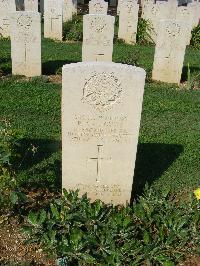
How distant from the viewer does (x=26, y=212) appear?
461 centimetres

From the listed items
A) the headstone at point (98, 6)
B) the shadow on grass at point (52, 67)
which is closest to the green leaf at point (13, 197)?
the shadow on grass at point (52, 67)

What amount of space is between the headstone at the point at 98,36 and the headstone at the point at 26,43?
1129 mm

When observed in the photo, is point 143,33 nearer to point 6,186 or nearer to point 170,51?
point 170,51

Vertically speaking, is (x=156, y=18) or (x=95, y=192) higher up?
(x=156, y=18)

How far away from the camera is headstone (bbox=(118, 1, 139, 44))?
14.0m

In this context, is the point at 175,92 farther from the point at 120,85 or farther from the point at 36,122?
the point at 120,85

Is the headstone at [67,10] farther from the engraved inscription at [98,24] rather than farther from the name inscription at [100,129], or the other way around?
the name inscription at [100,129]

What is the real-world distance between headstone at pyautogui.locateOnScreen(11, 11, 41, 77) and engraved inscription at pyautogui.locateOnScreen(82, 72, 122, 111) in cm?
550

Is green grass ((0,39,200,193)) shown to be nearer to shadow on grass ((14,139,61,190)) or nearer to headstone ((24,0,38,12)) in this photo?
shadow on grass ((14,139,61,190))

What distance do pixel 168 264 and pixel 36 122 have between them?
386 cm

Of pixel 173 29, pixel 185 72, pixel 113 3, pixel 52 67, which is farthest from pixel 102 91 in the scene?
pixel 113 3

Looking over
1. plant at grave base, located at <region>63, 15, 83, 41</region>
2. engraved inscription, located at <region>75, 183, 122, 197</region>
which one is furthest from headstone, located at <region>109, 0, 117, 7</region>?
engraved inscription, located at <region>75, 183, 122, 197</region>

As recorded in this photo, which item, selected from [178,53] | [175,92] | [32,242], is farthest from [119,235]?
[178,53]

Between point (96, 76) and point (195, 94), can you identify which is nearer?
point (96, 76)
